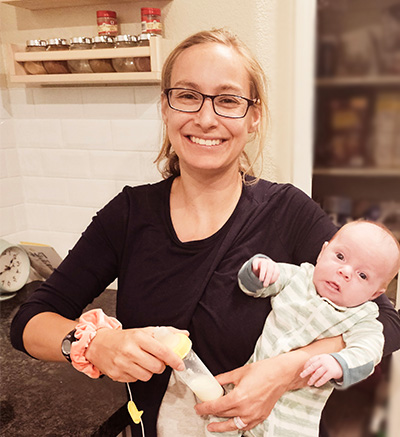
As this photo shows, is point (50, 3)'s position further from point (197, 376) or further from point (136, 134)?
point (197, 376)

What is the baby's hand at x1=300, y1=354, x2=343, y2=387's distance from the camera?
89 centimetres

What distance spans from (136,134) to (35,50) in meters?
0.51

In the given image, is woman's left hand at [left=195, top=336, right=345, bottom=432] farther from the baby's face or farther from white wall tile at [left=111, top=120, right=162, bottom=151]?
white wall tile at [left=111, top=120, right=162, bottom=151]

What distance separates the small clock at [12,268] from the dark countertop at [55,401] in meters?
0.50

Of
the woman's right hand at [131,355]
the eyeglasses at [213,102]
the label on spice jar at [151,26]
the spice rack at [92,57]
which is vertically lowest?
the woman's right hand at [131,355]

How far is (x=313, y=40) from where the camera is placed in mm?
1584

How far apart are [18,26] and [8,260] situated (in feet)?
3.23

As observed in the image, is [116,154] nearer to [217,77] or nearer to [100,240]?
[100,240]

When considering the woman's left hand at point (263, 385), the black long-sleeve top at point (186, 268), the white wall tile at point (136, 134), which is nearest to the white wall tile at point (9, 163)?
the white wall tile at point (136, 134)

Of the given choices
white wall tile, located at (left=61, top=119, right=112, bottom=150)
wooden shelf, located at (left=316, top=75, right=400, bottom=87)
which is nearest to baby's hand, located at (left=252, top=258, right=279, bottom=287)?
wooden shelf, located at (left=316, top=75, right=400, bottom=87)

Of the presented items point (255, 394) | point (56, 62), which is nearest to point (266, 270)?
point (255, 394)

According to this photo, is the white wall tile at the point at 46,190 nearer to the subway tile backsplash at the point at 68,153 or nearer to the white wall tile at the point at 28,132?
the subway tile backsplash at the point at 68,153

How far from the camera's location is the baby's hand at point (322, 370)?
892 mm

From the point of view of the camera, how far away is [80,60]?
1.77 meters
